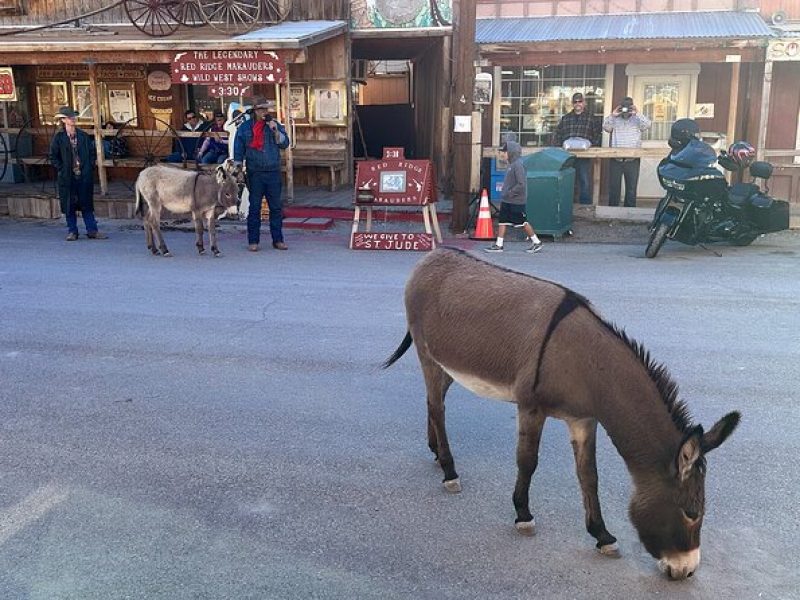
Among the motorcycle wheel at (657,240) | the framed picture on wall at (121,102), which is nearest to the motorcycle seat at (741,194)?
the motorcycle wheel at (657,240)

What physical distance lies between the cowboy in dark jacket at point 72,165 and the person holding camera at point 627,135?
29.3 ft

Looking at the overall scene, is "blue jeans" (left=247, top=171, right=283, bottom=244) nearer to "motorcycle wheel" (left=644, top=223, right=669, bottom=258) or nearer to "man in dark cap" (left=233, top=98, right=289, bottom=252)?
"man in dark cap" (left=233, top=98, right=289, bottom=252)

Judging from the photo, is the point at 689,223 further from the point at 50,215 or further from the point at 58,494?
the point at 50,215

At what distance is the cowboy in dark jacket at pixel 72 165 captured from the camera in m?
12.1

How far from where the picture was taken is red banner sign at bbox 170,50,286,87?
13.9 metres

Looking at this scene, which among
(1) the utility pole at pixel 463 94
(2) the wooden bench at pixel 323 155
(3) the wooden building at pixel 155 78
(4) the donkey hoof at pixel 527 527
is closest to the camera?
(4) the donkey hoof at pixel 527 527

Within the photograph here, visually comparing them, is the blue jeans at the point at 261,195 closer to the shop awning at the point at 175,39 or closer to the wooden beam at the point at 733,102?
the shop awning at the point at 175,39

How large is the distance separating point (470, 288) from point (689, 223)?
26.1ft

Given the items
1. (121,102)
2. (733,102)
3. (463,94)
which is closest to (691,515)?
(463,94)

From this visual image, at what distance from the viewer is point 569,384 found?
3377mm

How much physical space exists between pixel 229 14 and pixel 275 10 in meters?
1.05

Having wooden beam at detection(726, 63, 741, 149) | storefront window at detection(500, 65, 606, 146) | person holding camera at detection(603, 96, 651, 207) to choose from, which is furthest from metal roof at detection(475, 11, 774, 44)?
person holding camera at detection(603, 96, 651, 207)

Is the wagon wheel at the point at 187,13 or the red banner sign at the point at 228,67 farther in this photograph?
the wagon wheel at the point at 187,13

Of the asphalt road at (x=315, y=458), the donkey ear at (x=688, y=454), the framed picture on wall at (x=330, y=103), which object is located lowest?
the asphalt road at (x=315, y=458)
